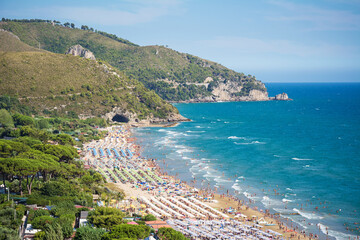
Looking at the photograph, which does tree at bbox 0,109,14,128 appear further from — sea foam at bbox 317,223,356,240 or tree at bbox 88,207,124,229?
sea foam at bbox 317,223,356,240

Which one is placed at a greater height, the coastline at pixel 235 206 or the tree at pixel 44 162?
the tree at pixel 44 162

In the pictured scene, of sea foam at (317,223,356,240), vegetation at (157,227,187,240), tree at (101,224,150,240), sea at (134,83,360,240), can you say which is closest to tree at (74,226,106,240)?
tree at (101,224,150,240)

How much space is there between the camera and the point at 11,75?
11156 centimetres

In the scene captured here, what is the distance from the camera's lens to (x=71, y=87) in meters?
117

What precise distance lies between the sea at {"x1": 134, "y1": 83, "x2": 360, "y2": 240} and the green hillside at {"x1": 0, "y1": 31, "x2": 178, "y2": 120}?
620 inches

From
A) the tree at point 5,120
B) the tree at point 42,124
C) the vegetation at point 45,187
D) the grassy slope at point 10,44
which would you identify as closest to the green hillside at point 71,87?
the grassy slope at point 10,44

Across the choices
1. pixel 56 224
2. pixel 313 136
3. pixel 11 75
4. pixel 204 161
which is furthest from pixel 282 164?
pixel 11 75

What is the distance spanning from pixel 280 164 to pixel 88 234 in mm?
50399

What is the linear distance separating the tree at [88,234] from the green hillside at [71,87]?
274 ft

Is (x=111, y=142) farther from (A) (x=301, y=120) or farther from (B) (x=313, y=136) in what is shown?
(A) (x=301, y=120)

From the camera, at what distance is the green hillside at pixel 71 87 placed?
359 ft

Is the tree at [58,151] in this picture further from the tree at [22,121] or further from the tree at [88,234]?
the tree at [22,121]

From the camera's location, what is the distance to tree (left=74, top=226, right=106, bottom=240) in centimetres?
→ 2894

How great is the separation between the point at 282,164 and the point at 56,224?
51257mm
